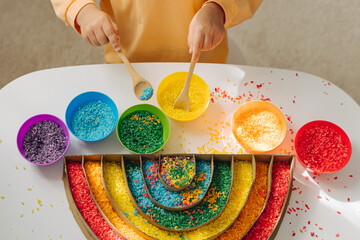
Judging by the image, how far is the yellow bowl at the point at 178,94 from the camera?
1.15 m

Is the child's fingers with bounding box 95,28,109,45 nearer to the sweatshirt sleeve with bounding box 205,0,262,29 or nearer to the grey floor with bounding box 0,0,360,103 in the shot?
the sweatshirt sleeve with bounding box 205,0,262,29

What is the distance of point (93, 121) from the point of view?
1129 millimetres

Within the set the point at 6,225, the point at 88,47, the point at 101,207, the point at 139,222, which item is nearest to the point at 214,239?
the point at 139,222

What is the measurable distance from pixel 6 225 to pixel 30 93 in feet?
1.46

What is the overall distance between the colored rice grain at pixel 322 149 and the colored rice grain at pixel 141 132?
0.48m

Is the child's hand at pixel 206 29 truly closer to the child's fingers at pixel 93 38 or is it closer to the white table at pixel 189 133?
the white table at pixel 189 133

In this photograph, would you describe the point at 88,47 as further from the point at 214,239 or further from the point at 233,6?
the point at 214,239

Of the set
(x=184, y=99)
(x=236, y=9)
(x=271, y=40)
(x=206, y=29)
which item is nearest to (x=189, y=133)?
(x=184, y=99)

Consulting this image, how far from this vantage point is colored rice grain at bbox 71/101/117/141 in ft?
3.63

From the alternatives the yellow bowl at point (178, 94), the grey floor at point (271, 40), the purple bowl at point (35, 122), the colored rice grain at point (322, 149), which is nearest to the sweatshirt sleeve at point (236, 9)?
the yellow bowl at point (178, 94)

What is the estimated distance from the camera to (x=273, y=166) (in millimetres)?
1114

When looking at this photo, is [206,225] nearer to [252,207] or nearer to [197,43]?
[252,207]

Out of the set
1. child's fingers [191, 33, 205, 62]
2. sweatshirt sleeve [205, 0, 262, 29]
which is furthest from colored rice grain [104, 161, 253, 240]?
sweatshirt sleeve [205, 0, 262, 29]

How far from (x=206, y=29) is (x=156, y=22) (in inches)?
10.0
